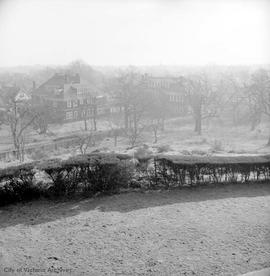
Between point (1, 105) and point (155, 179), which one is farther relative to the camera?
point (1, 105)

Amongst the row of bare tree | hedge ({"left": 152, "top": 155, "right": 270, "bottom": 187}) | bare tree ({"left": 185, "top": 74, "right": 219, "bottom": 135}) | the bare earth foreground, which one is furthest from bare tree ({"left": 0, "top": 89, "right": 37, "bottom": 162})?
the bare earth foreground

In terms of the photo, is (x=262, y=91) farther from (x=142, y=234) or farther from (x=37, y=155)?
(x=142, y=234)

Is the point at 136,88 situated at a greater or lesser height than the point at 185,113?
greater

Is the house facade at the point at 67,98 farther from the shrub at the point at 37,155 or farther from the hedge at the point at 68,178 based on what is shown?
the hedge at the point at 68,178

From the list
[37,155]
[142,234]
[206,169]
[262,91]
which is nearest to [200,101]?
[262,91]

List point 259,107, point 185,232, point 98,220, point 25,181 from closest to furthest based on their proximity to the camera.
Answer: point 185,232
point 98,220
point 25,181
point 259,107

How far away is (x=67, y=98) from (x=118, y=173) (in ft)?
73.8

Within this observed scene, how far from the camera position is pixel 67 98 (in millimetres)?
29062

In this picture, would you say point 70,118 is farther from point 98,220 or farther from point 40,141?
point 98,220

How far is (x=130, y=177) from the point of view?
25.3ft

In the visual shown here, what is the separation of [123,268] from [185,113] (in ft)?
98.0

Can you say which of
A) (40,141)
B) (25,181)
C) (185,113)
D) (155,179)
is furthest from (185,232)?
(185,113)

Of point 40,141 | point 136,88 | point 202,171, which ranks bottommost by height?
point 40,141

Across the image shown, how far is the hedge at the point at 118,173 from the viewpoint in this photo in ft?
23.3
